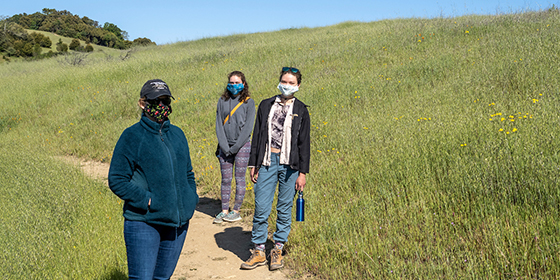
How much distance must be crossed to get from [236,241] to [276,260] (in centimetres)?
117

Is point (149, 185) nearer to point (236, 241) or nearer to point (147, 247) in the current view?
point (147, 247)

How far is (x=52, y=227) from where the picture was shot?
16.3 feet

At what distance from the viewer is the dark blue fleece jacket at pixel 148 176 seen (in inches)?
93.2

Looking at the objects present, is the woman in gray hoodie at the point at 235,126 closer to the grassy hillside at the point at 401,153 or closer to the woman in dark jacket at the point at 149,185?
the grassy hillside at the point at 401,153

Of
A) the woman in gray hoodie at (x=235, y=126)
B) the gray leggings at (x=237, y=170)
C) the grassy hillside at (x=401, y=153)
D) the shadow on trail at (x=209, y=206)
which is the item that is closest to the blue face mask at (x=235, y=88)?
the woman in gray hoodie at (x=235, y=126)

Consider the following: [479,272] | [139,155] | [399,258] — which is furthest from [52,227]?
[479,272]

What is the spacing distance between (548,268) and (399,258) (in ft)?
4.16

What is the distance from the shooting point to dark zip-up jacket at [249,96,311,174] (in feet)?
13.3

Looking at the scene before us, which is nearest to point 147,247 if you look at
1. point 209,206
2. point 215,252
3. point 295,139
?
point 295,139

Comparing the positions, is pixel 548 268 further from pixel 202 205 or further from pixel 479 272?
pixel 202 205

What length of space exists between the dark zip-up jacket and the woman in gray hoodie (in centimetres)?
139

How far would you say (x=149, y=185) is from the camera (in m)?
2.46

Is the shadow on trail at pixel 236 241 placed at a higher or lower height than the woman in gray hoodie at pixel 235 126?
lower

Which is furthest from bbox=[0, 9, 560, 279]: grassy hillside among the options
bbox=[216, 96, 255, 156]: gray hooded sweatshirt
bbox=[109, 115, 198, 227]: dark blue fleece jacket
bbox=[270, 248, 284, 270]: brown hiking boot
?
bbox=[109, 115, 198, 227]: dark blue fleece jacket
